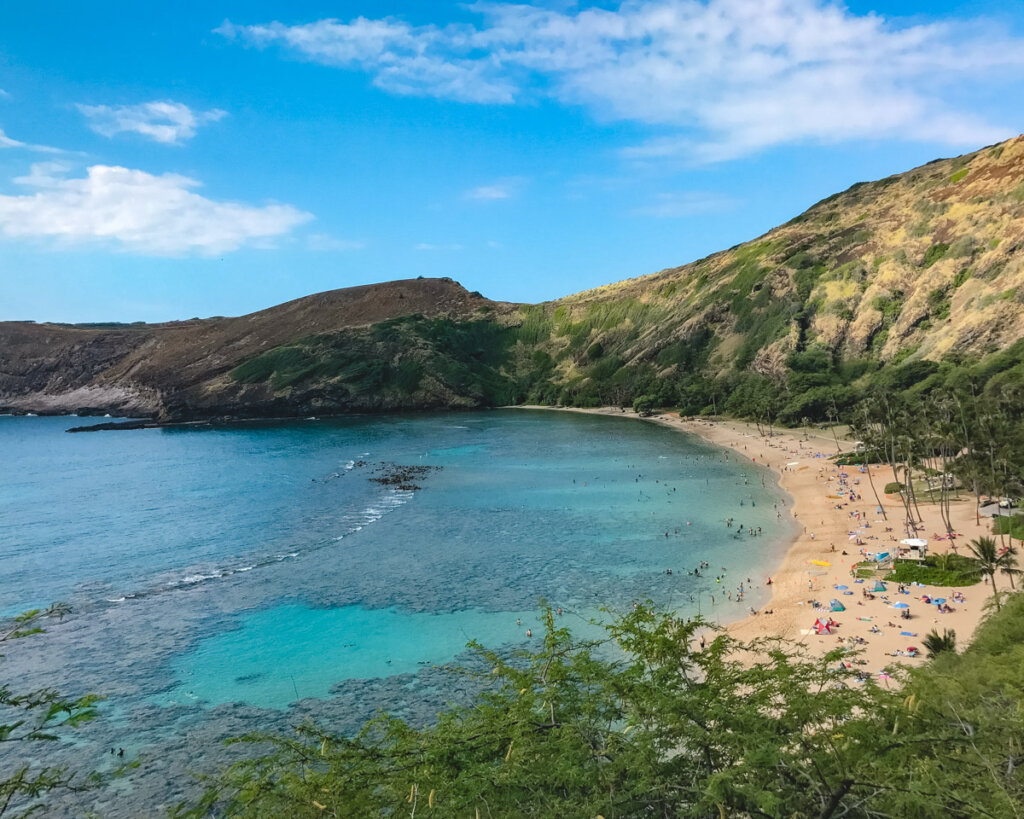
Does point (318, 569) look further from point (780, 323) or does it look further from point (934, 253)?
point (934, 253)

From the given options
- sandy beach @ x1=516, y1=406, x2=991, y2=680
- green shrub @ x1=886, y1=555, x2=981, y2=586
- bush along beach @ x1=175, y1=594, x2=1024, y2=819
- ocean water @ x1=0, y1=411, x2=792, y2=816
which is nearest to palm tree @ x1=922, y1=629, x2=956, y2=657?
sandy beach @ x1=516, y1=406, x2=991, y2=680

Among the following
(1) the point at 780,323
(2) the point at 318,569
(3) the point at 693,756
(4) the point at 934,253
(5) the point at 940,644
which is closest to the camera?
(3) the point at 693,756

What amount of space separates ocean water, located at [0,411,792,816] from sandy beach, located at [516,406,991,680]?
7.79ft

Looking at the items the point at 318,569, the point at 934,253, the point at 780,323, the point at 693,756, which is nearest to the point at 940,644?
the point at 693,756

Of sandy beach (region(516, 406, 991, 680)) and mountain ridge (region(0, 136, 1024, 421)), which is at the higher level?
mountain ridge (region(0, 136, 1024, 421))

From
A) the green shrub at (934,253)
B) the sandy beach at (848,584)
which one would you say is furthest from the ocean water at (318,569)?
the green shrub at (934,253)

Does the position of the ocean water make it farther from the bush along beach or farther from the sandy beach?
the bush along beach

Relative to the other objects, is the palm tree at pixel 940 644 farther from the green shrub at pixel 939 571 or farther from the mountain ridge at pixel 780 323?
the mountain ridge at pixel 780 323

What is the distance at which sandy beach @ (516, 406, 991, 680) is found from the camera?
3472 cm

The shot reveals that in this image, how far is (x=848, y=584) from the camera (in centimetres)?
4272

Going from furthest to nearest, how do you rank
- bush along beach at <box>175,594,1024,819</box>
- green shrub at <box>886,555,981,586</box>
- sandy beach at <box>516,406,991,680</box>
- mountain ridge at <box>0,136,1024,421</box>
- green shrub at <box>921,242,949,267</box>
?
green shrub at <box>921,242,949,267</box>
mountain ridge at <box>0,136,1024,421</box>
green shrub at <box>886,555,981,586</box>
sandy beach at <box>516,406,991,680</box>
bush along beach at <box>175,594,1024,819</box>

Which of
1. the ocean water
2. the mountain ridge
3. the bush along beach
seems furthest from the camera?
the mountain ridge

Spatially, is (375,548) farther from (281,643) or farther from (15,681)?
(15,681)

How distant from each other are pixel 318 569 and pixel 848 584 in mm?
37976
